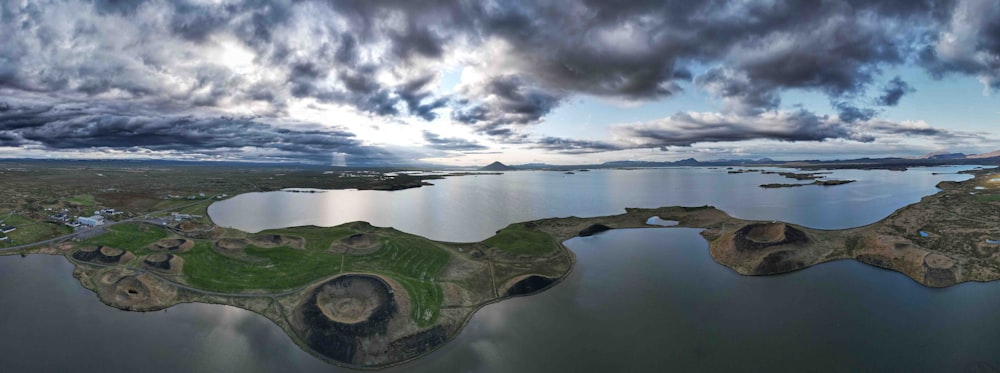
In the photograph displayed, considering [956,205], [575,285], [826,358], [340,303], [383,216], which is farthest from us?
[383,216]

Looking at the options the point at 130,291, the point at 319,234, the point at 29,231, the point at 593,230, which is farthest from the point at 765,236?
the point at 29,231

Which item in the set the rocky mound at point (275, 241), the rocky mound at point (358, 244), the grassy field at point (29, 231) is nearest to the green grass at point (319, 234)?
the rocky mound at point (275, 241)

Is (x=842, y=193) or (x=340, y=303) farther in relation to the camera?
(x=842, y=193)

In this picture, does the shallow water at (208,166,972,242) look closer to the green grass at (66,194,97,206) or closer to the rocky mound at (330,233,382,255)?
the rocky mound at (330,233,382,255)

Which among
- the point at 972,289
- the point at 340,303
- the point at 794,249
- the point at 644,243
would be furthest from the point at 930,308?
the point at 340,303

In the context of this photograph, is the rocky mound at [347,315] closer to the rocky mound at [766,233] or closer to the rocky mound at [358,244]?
the rocky mound at [358,244]

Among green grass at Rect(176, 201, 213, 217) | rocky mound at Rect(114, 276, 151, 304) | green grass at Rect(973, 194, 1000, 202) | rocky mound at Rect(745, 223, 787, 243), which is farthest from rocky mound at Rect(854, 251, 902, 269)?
green grass at Rect(176, 201, 213, 217)

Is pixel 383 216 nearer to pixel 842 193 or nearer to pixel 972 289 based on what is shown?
pixel 972 289
